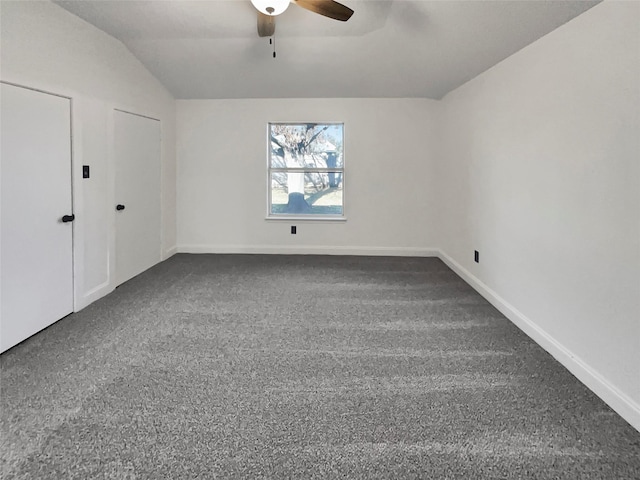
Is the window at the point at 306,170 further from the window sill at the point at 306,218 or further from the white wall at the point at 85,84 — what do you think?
the white wall at the point at 85,84

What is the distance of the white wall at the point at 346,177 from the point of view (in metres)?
5.34

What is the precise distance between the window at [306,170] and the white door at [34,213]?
284cm

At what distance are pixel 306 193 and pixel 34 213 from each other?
3.43 m

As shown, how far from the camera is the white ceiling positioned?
2938 mm

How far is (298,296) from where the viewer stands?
3697 millimetres

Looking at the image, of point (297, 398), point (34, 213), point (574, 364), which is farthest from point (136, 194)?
point (574, 364)

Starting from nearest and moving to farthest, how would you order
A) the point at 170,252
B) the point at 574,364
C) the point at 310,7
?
the point at 574,364, the point at 310,7, the point at 170,252

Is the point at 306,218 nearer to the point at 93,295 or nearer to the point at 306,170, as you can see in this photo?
the point at 306,170

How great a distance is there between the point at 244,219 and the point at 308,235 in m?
0.94

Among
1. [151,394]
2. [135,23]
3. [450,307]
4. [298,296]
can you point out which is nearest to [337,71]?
[135,23]

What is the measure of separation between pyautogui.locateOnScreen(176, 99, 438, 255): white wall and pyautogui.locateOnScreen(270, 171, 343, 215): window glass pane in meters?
0.17

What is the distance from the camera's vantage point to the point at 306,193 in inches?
220

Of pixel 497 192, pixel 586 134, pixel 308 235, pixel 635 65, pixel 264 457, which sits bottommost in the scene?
pixel 264 457

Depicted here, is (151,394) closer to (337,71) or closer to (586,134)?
(586,134)
